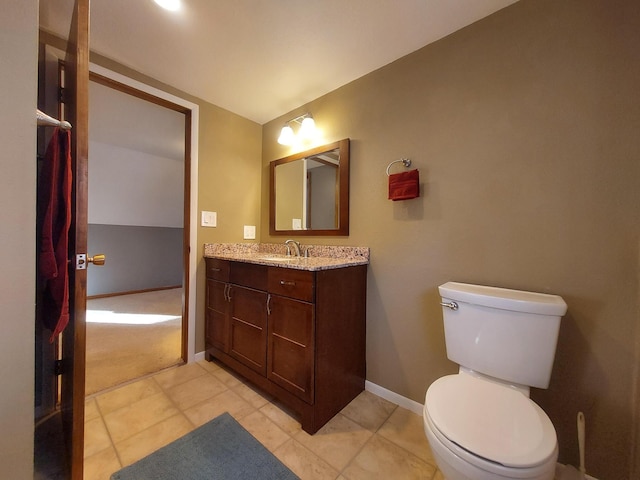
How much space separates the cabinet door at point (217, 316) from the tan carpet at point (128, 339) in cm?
36

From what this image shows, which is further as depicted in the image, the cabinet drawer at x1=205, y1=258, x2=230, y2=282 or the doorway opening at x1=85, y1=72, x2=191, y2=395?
the doorway opening at x1=85, y1=72, x2=191, y2=395

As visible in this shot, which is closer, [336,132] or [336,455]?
[336,455]

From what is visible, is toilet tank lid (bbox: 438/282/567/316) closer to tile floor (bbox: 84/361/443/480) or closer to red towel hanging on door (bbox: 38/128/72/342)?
tile floor (bbox: 84/361/443/480)

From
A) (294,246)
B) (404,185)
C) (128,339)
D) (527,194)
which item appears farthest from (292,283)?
(128,339)

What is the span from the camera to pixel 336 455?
1173 millimetres

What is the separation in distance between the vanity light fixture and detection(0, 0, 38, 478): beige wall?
1.47m

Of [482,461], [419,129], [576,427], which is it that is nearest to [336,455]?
[482,461]

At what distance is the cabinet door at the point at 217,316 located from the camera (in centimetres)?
186

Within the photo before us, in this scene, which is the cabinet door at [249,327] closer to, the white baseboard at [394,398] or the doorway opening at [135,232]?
the doorway opening at [135,232]

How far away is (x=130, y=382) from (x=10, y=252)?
1.50 metres

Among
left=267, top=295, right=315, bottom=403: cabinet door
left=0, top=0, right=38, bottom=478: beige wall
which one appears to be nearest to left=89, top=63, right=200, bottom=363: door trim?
left=267, top=295, right=315, bottom=403: cabinet door

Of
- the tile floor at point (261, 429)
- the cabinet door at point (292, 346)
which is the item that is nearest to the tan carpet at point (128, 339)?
the tile floor at point (261, 429)

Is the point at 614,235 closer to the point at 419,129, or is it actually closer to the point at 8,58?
the point at 419,129

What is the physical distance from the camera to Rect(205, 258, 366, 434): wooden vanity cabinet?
4.29 feet
